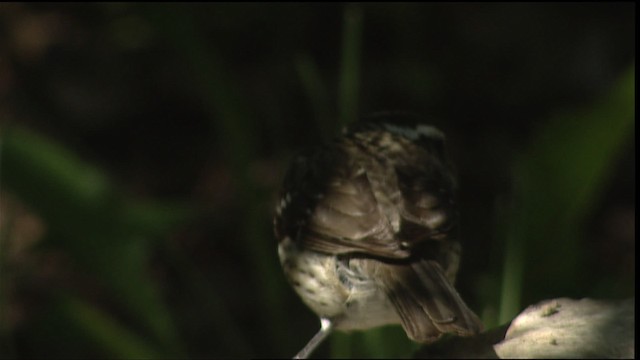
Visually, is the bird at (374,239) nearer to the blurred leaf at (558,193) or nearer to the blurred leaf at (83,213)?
the blurred leaf at (558,193)

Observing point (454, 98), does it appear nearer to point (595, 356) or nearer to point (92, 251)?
point (92, 251)

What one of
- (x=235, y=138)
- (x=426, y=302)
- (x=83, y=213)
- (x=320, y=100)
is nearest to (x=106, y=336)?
(x=83, y=213)

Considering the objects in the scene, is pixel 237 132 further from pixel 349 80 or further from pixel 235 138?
pixel 349 80

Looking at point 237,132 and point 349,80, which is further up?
point 349,80

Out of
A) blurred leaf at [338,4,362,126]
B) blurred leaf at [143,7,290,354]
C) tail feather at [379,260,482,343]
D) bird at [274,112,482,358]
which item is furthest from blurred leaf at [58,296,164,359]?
tail feather at [379,260,482,343]

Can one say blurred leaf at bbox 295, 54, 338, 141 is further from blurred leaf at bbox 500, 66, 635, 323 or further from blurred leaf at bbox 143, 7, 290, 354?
blurred leaf at bbox 500, 66, 635, 323
